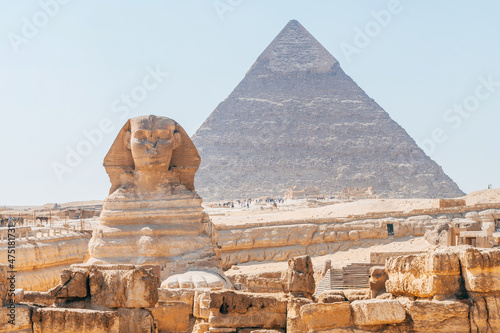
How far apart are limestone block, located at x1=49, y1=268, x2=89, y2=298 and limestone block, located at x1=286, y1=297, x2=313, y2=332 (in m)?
0.99

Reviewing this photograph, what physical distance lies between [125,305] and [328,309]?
966mm

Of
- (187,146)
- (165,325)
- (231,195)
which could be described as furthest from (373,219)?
(231,195)

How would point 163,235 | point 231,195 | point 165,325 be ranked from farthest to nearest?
point 231,195 → point 163,235 → point 165,325

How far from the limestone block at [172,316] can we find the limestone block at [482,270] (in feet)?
6.96

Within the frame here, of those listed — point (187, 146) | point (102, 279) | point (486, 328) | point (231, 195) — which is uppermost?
point (231, 195)

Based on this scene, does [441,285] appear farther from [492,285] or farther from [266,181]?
[266,181]

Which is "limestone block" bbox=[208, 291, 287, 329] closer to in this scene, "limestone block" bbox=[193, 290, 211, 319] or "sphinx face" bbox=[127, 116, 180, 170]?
"limestone block" bbox=[193, 290, 211, 319]

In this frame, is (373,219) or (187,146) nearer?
(187,146)

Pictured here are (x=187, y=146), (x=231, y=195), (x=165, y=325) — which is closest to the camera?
(x=165, y=325)

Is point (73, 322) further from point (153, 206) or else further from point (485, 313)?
point (153, 206)

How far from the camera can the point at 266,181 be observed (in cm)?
19825

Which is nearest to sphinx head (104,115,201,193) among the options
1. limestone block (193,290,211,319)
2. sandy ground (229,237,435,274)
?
sandy ground (229,237,435,274)

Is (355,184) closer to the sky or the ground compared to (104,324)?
closer to the sky

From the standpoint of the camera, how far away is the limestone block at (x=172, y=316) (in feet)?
18.8
